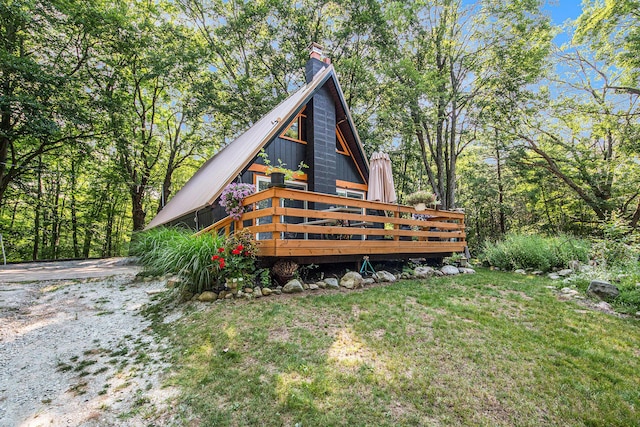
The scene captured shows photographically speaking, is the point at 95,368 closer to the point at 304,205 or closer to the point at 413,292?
the point at 413,292

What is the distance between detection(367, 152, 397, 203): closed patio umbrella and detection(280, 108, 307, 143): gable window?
2512 mm

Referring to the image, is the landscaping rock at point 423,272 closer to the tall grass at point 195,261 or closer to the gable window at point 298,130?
the tall grass at point 195,261

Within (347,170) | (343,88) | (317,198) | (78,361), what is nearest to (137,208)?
(347,170)

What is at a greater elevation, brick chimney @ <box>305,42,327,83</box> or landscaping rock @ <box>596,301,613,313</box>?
brick chimney @ <box>305,42,327,83</box>

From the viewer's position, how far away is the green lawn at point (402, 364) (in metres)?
2.08

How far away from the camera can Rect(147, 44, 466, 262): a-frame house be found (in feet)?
16.3

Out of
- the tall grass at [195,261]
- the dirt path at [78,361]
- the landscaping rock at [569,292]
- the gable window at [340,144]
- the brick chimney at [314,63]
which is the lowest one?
the dirt path at [78,361]

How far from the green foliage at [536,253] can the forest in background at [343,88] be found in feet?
16.3

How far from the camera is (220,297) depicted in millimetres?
4270

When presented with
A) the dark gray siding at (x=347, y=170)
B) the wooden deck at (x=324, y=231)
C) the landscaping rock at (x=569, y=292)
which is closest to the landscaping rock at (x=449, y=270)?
the wooden deck at (x=324, y=231)

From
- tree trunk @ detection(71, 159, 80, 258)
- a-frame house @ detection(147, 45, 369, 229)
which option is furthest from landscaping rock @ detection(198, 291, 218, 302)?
tree trunk @ detection(71, 159, 80, 258)

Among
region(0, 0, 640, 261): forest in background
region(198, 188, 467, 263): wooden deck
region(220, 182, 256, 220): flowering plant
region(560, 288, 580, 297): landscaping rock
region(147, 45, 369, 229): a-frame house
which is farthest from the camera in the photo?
region(0, 0, 640, 261): forest in background

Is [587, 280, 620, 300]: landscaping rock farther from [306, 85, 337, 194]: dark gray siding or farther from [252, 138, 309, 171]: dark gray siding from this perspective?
[252, 138, 309, 171]: dark gray siding

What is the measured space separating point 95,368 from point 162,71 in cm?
1324
